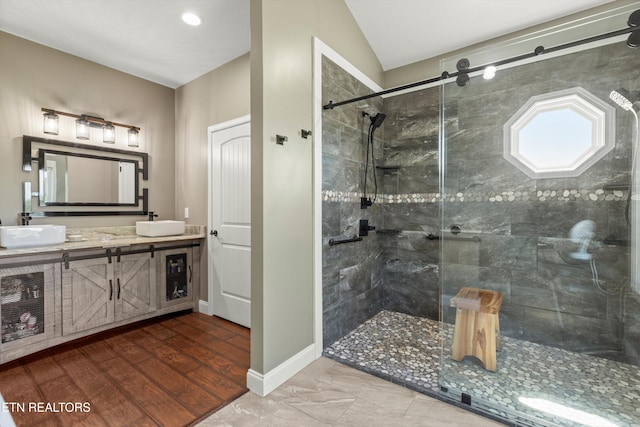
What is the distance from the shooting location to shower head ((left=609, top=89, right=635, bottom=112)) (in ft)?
6.87

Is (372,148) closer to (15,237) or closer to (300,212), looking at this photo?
(300,212)

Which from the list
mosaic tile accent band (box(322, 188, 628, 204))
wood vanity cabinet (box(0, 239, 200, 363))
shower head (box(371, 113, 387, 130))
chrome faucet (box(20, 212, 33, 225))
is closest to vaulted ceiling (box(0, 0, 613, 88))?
shower head (box(371, 113, 387, 130))

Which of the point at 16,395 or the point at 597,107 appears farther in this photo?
the point at 597,107

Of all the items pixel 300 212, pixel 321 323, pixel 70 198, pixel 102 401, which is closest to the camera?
pixel 102 401

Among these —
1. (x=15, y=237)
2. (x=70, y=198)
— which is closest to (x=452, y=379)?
(x=15, y=237)

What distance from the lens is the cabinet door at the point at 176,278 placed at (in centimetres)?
312

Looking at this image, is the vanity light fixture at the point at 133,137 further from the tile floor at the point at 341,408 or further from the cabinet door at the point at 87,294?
the tile floor at the point at 341,408

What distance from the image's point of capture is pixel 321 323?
237cm

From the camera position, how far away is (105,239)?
295cm

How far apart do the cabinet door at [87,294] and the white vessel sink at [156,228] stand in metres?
0.54

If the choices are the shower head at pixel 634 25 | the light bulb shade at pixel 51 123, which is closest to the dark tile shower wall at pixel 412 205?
the shower head at pixel 634 25

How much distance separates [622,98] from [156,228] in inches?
167

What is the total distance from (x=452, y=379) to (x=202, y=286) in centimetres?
270

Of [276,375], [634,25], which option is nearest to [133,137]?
[276,375]
